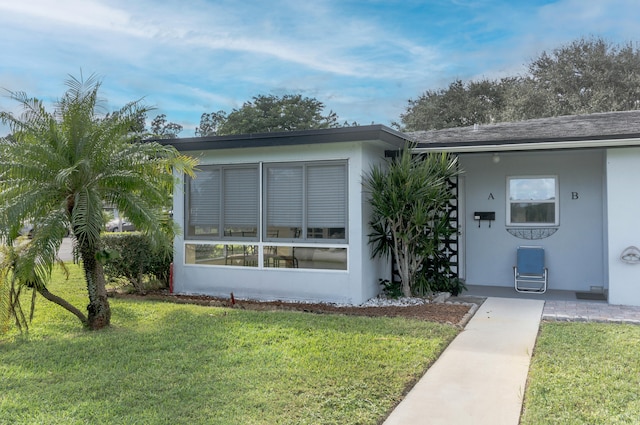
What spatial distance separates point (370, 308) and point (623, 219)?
13.9 feet

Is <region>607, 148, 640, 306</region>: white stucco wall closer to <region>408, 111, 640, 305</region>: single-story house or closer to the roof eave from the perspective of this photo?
<region>408, 111, 640, 305</region>: single-story house

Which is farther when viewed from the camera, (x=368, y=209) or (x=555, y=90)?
(x=555, y=90)

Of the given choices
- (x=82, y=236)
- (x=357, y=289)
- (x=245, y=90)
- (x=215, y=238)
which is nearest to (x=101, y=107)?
(x=82, y=236)

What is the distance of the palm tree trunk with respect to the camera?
688cm

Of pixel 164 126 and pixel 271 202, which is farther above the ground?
pixel 164 126

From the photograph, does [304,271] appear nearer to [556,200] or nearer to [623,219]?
[556,200]

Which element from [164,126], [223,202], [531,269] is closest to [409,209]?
[531,269]

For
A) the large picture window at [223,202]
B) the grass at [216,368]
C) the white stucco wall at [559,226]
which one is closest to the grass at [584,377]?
the grass at [216,368]

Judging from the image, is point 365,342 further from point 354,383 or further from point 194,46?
point 194,46

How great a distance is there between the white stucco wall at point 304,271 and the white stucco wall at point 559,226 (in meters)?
2.19

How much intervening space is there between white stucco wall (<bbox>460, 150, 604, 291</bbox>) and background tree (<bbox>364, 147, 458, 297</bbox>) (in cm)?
157

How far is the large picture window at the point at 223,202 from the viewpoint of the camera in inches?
359

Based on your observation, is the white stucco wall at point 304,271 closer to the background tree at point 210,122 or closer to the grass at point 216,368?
the grass at point 216,368

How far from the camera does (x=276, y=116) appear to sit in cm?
3825
